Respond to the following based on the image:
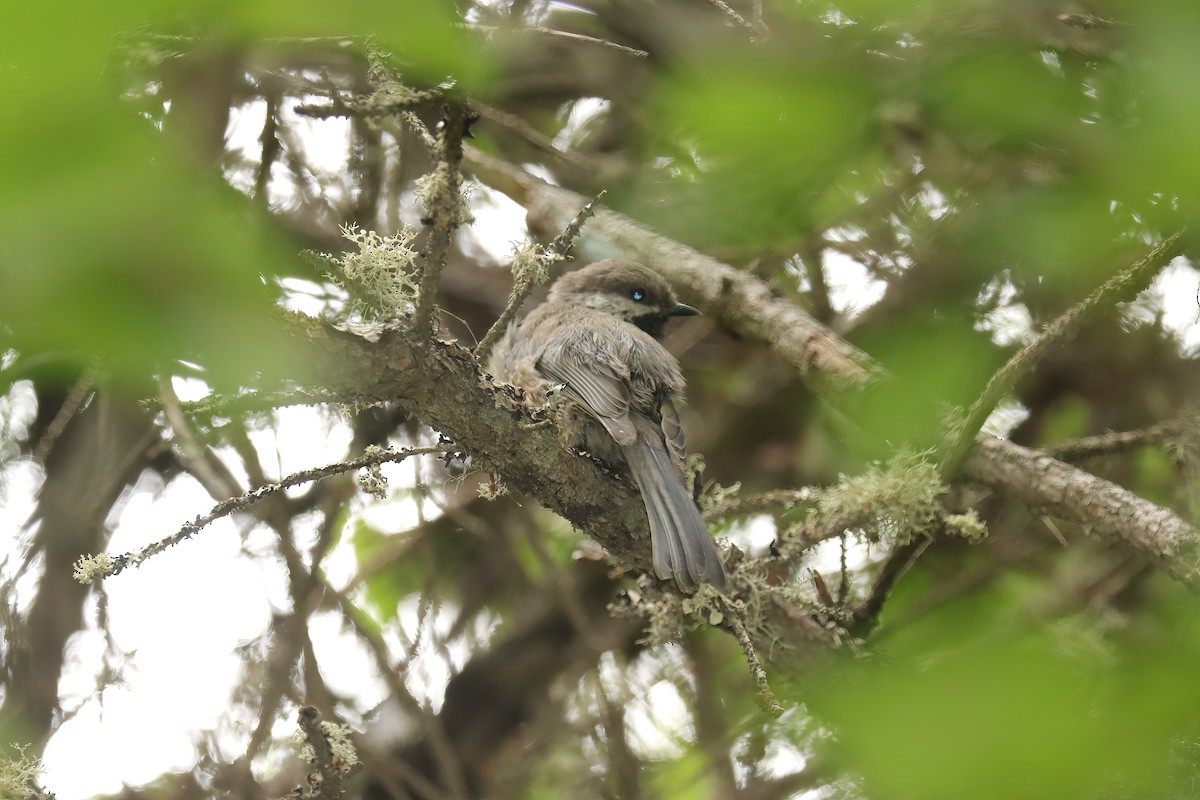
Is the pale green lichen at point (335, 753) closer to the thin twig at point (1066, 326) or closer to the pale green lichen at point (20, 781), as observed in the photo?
the pale green lichen at point (20, 781)

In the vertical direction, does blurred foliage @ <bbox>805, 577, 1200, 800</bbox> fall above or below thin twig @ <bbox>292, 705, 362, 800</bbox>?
below

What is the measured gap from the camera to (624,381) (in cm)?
409

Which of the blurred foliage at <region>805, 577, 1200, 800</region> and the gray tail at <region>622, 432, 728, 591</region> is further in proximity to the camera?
the gray tail at <region>622, 432, 728, 591</region>

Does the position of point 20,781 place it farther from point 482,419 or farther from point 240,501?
point 482,419

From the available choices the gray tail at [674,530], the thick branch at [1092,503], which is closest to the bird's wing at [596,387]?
the gray tail at [674,530]

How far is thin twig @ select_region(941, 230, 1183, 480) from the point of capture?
2.66 meters

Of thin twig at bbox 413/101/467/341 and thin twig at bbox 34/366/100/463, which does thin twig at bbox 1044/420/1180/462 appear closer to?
thin twig at bbox 413/101/467/341

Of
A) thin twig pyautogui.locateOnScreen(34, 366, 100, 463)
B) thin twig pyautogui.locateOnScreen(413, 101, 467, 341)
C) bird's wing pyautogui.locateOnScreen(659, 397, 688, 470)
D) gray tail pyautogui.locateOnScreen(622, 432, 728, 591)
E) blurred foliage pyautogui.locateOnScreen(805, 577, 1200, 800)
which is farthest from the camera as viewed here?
thin twig pyautogui.locateOnScreen(34, 366, 100, 463)

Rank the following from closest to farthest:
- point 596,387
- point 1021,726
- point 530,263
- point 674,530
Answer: point 1021,726 → point 530,263 → point 674,530 → point 596,387

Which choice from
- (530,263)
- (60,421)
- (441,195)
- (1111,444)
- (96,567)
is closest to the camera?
(441,195)

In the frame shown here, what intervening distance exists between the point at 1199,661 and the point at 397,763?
372cm

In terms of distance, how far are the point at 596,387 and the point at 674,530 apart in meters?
0.83

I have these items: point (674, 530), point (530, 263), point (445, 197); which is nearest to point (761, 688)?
point (674, 530)

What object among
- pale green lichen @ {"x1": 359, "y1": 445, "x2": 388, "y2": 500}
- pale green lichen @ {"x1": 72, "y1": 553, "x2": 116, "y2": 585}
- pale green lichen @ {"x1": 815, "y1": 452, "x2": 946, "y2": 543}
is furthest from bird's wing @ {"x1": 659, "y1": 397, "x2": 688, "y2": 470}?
pale green lichen @ {"x1": 72, "y1": 553, "x2": 116, "y2": 585}
